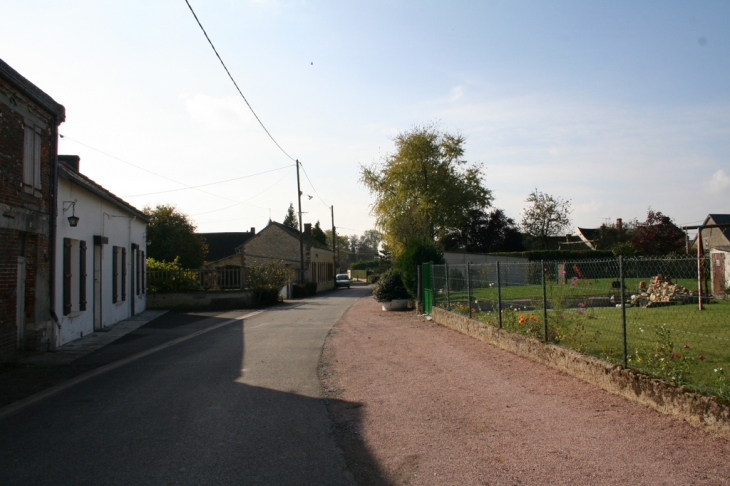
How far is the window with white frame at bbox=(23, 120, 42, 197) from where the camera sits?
11.6m

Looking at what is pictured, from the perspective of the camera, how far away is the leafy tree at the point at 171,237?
47094mm

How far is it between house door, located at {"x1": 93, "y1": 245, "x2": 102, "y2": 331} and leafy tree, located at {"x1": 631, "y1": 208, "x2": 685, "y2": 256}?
34163 millimetres

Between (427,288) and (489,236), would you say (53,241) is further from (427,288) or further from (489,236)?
(489,236)

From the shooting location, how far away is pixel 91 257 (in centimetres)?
1620

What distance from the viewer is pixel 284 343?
13.7m

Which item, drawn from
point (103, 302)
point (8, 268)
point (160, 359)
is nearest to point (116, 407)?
point (160, 359)

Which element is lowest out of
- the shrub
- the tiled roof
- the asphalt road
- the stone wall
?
the asphalt road

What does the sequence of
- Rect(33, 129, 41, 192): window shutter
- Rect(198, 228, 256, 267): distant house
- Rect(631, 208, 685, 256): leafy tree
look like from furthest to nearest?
Rect(198, 228, 256, 267): distant house, Rect(631, 208, 685, 256): leafy tree, Rect(33, 129, 41, 192): window shutter

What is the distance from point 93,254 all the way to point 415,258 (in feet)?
36.8

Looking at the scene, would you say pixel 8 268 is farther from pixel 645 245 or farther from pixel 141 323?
pixel 645 245

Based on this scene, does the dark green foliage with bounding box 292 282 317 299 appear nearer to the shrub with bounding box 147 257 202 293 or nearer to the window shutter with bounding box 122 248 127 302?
the shrub with bounding box 147 257 202 293

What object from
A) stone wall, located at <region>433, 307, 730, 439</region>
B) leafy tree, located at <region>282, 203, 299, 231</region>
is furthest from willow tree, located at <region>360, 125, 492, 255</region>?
leafy tree, located at <region>282, 203, 299, 231</region>

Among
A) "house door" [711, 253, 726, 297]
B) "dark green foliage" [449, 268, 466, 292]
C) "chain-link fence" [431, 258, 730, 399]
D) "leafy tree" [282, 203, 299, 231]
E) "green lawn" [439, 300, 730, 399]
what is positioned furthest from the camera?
"leafy tree" [282, 203, 299, 231]

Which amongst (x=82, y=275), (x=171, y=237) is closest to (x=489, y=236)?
(x=171, y=237)
